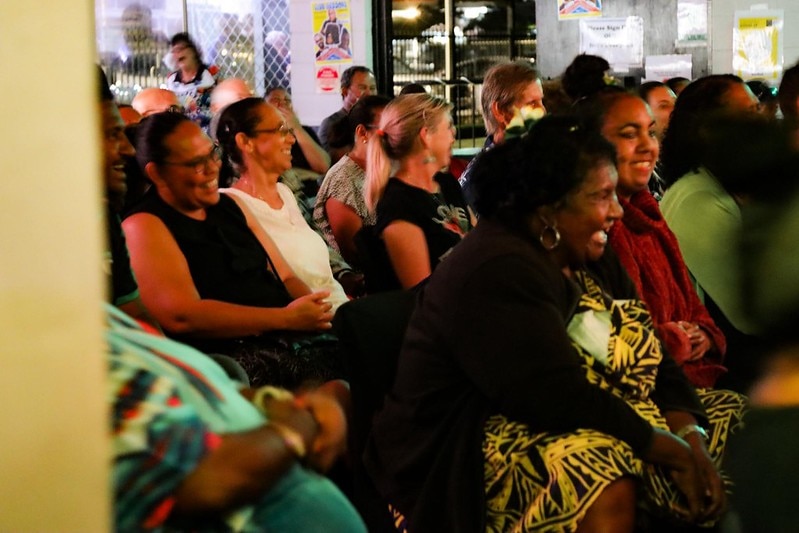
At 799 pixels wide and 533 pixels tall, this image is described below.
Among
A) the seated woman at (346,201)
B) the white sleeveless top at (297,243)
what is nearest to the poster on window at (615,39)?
the seated woman at (346,201)

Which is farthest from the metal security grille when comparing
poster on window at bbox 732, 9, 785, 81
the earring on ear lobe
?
the earring on ear lobe

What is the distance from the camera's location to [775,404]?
1.63 metres

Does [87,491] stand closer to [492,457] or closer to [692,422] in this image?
[492,457]

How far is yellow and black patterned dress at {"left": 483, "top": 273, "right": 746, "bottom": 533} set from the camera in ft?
8.09

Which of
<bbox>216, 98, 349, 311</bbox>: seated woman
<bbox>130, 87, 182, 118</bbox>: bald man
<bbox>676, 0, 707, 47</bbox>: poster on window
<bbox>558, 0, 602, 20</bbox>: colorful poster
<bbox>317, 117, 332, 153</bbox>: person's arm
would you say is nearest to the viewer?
<bbox>216, 98, 349, 311</bbox>: seated woman

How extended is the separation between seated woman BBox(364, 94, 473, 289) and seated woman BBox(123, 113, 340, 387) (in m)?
0.36

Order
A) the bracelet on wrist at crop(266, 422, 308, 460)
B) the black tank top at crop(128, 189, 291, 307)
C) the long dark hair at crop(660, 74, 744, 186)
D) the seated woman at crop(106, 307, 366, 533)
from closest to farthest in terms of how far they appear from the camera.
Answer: the seated woman at crop(106, 307, 366, 533), the bracelet on wrist at crop(266, 422, 308, 460), the black tank top at crop(128, 189, 291, 307), the long dark hair at crop(660, 74, 744, 186)

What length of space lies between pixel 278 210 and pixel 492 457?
1.91 m

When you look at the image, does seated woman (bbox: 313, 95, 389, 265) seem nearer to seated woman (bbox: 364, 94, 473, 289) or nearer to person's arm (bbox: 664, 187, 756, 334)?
seated woman (bbox: 364, 94, 473, 289)

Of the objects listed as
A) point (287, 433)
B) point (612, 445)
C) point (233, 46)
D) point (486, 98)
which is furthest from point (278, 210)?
point (233, 46)

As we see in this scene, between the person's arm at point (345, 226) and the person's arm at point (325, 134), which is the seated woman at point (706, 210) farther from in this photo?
the person's arm at point (325, 134)

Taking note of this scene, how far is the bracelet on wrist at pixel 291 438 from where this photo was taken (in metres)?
1.55

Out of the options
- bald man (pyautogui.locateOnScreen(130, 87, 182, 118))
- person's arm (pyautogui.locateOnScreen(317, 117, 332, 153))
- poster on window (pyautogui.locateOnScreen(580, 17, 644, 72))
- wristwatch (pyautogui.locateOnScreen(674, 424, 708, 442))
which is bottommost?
wristwatch (pyautogui.locateOnScreen(674, 424, 708, 442))

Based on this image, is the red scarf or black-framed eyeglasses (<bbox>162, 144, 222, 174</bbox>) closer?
the red scarf
